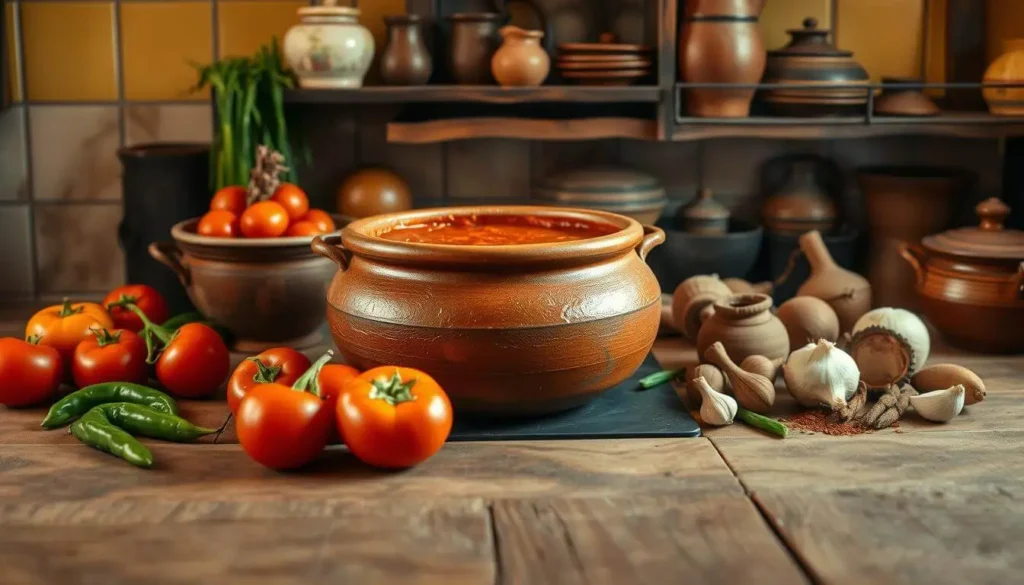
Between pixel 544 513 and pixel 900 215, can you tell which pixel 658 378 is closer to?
pixel 544 513

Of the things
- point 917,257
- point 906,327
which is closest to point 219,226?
point 906,327

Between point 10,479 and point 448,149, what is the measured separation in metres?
1.32

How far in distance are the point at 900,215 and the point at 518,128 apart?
0.80m

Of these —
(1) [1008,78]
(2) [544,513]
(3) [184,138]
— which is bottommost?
(2) [544,513]

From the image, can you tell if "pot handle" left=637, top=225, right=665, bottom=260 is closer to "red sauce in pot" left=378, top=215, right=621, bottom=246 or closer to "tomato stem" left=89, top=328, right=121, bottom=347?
"red sauce in pot" left=378, top=215, right=621, bottom=246

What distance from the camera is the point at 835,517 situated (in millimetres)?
1339

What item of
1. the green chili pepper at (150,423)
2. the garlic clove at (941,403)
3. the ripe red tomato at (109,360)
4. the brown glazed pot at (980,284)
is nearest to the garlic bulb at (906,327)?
the garlic clove at (941,403)

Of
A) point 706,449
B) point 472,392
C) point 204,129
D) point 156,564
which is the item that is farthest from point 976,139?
point 156,564

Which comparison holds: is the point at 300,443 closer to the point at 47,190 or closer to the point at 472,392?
the point at 472,392

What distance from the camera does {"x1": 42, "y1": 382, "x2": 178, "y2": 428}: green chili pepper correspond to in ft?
5.44

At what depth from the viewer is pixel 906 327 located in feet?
5.94

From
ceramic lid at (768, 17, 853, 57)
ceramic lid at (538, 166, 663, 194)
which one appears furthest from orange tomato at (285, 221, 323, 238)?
ceramic lid at (768, 17, 853, 57)

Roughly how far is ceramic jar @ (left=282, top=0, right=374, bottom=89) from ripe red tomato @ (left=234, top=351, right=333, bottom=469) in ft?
3.16

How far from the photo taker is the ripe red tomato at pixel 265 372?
1594mm
